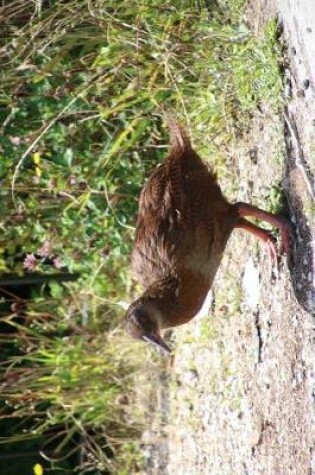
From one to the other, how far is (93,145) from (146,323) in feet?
5.23

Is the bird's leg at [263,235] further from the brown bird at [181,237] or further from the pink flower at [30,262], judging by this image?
the pink flower at [30,262]

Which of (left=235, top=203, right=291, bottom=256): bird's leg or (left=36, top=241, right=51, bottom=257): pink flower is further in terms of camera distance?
(left=36, top=241, right=51, bottom=257): pink flower

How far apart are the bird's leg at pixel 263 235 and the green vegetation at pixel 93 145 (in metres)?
0.55

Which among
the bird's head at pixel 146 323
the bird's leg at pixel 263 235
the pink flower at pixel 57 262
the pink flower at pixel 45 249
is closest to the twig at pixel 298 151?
the bird's leg at pixel 263 235

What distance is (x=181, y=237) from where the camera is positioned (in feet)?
12.5

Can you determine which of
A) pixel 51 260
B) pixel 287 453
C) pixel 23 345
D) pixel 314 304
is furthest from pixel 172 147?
pixel 23 345

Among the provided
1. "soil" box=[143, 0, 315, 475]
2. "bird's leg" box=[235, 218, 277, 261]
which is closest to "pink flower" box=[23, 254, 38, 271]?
"soil" box=[143, 0, 315, 475]

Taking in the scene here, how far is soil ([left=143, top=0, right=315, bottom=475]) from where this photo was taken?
3.71m

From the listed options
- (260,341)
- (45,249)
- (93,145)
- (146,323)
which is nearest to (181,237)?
(146,323)

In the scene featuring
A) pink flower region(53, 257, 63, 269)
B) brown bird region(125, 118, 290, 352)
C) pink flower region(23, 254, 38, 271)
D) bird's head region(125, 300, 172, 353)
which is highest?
pink flower region(53, 257, 63, 269)

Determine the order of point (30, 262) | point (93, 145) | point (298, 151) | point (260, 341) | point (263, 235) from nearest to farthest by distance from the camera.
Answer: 1. point (298, 151)
2. point (263, 235)
3. point (260, 341)
4. point (93, 145)
5. point (30, 262)

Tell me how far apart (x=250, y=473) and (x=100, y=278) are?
172 centimetres

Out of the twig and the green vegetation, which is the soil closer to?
the twig

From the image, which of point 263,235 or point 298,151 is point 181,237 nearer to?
point 263,235
